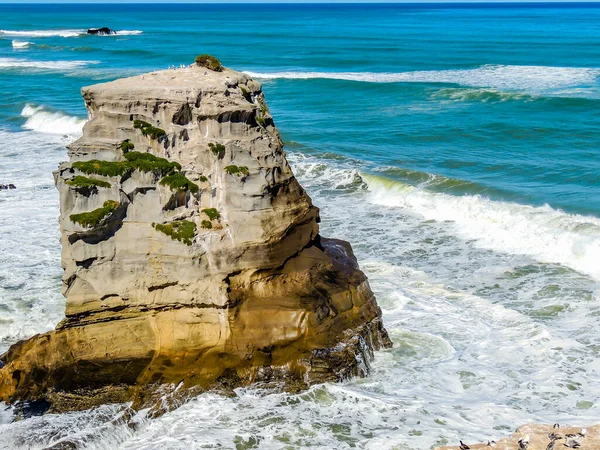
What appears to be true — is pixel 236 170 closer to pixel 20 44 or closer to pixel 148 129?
pixel 148 129

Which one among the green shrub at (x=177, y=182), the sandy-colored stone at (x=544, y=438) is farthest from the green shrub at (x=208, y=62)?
the sandy-colored stone at (x=544, y=438)

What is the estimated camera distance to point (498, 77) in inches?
2324

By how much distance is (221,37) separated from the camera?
344 feet

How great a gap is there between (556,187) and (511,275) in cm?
981

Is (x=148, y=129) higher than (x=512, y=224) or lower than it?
higher

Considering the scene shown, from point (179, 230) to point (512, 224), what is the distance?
14315mm

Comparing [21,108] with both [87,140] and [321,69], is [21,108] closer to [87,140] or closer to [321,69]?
[321,69]

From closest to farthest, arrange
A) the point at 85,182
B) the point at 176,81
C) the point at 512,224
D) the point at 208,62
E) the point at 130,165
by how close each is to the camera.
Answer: the point at 85,182, the point at 130,165, the point at 176,81, the point at 208,62, the point at 512,224

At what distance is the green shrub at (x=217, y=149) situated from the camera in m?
14.7

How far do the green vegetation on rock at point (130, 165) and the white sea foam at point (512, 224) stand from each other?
12687 mm

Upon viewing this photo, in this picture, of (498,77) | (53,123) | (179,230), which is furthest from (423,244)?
(498,77)

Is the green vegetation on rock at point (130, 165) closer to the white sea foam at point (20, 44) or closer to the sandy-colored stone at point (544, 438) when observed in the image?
the sandy-colored stone at point (544, 438)

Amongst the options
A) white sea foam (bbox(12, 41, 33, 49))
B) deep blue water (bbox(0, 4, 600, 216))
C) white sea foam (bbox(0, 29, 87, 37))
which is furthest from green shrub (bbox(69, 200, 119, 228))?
white sea foam (bbox(0, 29, 87, 37))

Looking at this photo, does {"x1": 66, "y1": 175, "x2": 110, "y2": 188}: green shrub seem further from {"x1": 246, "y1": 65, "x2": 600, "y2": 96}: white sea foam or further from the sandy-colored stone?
{"x1": 246, "y1": 65, "x2": 600, "y2": 96}: white sea foam
